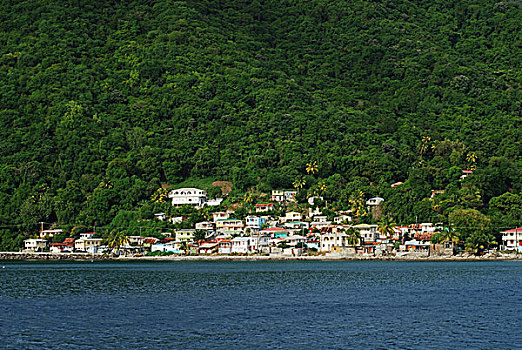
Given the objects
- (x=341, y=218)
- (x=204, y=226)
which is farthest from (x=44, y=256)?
(x=341, y=218)

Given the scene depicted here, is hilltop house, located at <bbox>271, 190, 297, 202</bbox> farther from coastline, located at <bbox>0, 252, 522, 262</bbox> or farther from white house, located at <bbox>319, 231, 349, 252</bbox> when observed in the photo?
coastline, located at <bbox>0, 252, 522, 262</bbox>

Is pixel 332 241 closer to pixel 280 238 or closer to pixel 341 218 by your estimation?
pixel 280 238

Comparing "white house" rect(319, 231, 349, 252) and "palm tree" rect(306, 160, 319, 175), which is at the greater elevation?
"palm tree" rect(306, 160, 319, 175)

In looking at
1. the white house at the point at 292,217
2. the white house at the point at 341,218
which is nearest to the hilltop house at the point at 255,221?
the white house at the point at 292,217

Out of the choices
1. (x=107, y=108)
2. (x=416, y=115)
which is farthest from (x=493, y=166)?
(x=107, y=108)

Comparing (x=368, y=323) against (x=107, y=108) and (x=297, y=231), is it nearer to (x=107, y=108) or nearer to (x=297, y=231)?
(x=297, y=231)

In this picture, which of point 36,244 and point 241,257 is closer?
point 241,257

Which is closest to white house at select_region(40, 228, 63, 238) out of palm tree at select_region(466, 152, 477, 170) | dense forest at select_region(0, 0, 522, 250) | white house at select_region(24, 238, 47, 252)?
white house at select_region(24, 238, 47, 252)
